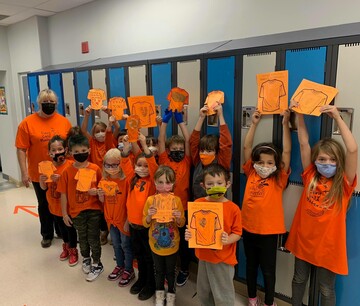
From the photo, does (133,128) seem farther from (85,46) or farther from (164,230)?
(85,46)

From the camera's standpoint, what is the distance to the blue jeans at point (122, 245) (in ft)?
8.63

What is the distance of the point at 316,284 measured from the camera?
2123mm

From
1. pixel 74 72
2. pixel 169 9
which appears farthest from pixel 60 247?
pixel 169 9

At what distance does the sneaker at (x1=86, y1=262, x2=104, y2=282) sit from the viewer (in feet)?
9.22

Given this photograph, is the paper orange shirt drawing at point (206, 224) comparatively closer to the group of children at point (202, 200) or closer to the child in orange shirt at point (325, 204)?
the group of children at point (202, 200)

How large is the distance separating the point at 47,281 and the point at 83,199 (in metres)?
0.88

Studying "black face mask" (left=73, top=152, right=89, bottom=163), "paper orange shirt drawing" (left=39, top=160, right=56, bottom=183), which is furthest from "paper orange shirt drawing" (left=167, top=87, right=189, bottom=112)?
"paper orange shirt drawing" (left=39, top=160, right=56, bottom=183)

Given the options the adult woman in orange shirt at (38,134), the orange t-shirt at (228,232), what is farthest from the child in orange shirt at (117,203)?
the adult woman in orange shirt at (38,134)

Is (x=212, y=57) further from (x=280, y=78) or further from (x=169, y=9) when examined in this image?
(x=169, y=9)

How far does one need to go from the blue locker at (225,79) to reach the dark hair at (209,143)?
16 cm

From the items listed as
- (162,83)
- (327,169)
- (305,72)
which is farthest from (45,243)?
(305,72)

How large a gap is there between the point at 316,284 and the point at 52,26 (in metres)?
5.01

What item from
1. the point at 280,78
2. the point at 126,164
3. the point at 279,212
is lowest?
the point at 279,212

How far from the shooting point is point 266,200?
209 centimetres
